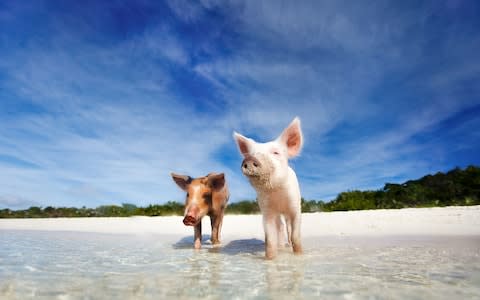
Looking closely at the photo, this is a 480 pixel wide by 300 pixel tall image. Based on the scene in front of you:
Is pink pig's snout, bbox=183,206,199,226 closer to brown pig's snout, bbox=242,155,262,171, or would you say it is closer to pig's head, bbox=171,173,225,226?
pig's head, bbox=171,173,225,226

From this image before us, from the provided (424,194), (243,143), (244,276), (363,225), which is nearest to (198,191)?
(243,143)

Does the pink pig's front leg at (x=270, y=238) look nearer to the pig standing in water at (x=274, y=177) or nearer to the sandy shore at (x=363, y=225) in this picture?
the pig standing in water at (x=274, y=177)

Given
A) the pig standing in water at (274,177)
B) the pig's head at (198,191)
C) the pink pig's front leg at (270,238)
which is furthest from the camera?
the pig's head at (198,191)

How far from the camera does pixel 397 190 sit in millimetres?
15734

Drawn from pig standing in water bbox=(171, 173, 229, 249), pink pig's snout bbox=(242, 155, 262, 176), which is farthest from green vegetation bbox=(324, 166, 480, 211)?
pink pig's snout bbox=(242, 155, 262, 176)

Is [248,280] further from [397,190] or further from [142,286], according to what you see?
[397,190]

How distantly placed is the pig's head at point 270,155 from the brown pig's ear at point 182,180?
1.75m

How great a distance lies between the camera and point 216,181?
6.47 metres

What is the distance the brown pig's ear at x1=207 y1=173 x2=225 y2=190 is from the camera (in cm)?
641

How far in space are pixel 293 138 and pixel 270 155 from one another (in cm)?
76

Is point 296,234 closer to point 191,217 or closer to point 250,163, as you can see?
point 250,163

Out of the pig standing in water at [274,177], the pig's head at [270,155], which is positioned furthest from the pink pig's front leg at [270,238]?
the pig's head at [270,155]

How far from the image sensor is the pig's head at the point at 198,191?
19.5ft

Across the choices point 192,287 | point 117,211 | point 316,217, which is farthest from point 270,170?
point 117,211
